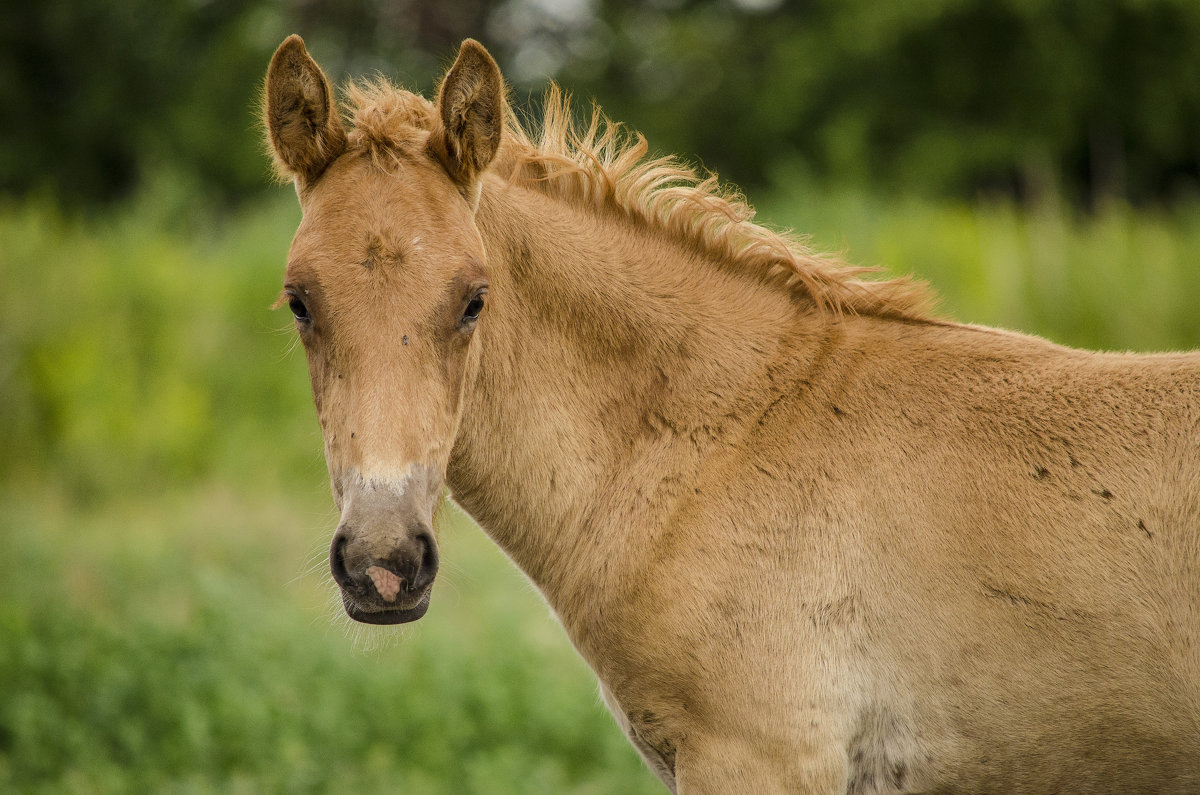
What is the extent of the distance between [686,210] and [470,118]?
2.54 feet

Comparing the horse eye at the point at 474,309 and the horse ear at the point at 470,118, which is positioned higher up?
the horse ear at the point at 470,118

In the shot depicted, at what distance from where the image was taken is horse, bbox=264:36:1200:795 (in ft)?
8.01

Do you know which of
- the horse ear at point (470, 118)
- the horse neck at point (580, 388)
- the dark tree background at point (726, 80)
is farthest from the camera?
the dark tree background at point (726, 80)

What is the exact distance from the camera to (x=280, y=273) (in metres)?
10.1

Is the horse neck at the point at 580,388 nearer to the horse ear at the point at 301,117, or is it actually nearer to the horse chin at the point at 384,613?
the horse ear at the point at 301,117

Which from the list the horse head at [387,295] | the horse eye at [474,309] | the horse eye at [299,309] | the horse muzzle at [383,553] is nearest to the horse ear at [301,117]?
the horse head at [387,295]

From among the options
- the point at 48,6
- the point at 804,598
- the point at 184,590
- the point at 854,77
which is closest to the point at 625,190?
the point at 804,598

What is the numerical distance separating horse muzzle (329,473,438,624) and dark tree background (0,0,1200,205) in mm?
13876

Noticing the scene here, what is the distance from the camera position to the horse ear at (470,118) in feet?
8.89

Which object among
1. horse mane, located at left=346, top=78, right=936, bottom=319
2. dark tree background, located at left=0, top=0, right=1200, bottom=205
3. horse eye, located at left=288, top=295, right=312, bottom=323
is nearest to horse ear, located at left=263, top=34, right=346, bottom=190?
horse mane, located at left=346, top=78, right=936, bottom=319

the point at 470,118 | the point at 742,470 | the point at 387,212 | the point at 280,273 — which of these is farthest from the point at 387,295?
the point at 280,273

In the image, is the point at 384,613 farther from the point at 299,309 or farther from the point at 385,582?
the point at 299,309

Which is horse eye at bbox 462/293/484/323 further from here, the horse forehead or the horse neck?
the horse neck

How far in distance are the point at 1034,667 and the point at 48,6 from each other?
21.3m
